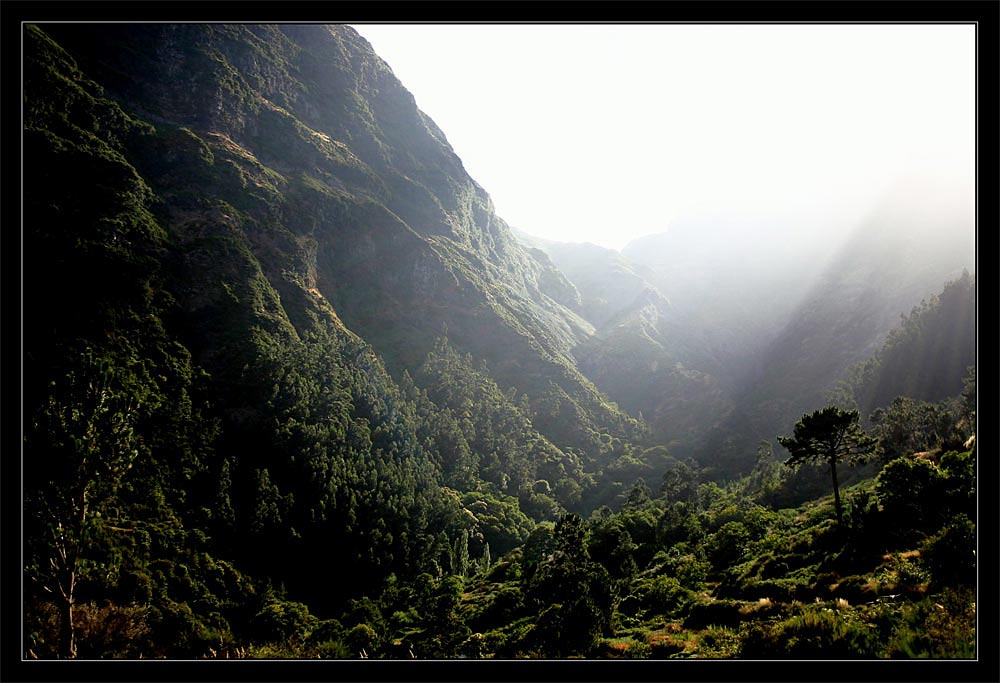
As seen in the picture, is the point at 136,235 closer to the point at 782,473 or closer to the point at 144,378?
the point at 144,378

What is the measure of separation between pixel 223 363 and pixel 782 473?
98405mm

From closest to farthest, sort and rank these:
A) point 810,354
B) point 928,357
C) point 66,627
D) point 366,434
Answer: point 66,627 → point 366,434 → point 928,357 → point 810,354

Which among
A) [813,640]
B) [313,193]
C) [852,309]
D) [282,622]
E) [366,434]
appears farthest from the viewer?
[852,309]

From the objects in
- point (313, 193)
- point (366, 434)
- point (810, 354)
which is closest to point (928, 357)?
point (810, 354)

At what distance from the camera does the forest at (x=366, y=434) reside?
12844 mm

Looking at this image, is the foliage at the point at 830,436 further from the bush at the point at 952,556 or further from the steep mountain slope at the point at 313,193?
the steep mountain slope at the point at 313,193

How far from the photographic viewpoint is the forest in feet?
42.1

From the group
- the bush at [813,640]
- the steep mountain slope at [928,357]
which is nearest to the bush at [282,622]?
the bush at [813,640]

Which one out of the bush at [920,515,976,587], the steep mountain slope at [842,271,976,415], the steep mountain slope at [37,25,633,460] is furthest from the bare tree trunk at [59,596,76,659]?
the steep mountain slope at [842,271,976,415]

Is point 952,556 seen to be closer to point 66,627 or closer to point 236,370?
point 66,627

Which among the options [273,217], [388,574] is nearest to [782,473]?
[388,574]

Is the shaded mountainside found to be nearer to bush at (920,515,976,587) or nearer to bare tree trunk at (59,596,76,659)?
bare tree trunk at (59,596,76,659)

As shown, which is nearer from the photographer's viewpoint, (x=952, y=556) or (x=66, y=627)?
(x=952, y=556)

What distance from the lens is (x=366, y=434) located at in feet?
282
